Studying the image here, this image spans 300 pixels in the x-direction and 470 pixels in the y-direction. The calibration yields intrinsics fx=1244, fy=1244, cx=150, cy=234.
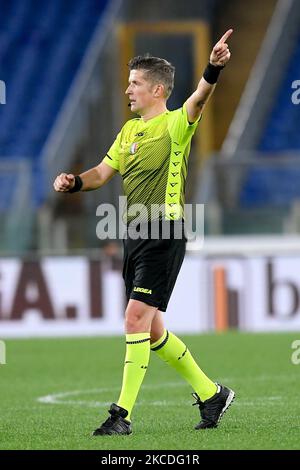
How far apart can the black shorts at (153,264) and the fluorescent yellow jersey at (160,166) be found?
4.3 inches

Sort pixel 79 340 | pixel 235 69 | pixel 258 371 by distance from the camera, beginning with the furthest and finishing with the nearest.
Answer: pixel 235 69
pixel 79 340
pixel 258 371

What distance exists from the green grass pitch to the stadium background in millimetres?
28

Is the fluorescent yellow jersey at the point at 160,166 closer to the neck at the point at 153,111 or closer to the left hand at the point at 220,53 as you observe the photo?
the neck at the point at 153,111

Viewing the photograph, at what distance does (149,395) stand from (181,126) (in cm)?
322

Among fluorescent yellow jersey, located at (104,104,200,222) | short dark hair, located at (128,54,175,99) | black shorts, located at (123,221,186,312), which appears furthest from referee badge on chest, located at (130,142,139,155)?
black shorts, located at (123,221,186,312)

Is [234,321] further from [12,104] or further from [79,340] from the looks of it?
[12,104]

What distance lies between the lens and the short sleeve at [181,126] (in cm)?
726

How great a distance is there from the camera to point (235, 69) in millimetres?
23516

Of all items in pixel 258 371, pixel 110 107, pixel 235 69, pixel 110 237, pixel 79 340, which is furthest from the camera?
pixel 235 69

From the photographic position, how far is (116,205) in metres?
19.1

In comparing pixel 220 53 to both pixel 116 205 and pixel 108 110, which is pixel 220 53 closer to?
pixel 116 205

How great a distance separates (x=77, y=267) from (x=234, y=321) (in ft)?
7.39

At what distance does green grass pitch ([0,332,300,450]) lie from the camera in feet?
22.5
